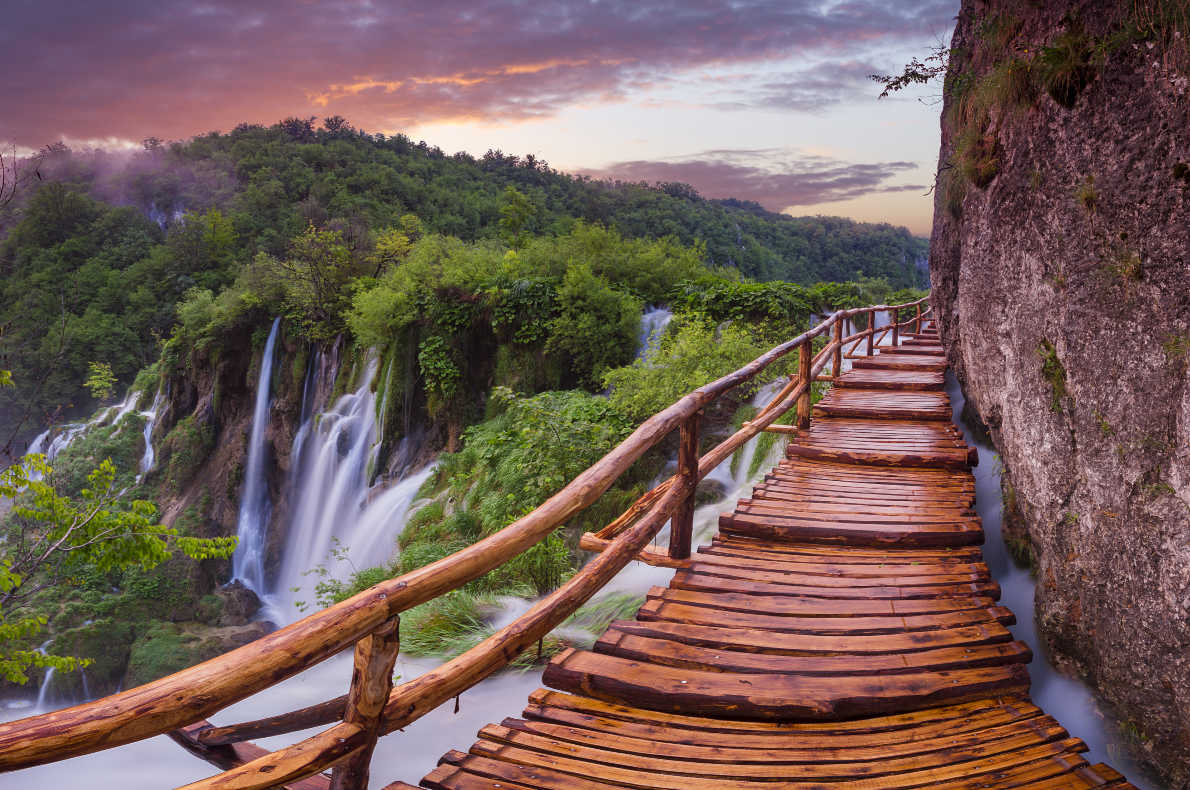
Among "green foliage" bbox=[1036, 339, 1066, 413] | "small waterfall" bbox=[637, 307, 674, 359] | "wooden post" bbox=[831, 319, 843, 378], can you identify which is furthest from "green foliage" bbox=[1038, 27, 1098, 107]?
"small waterfall" bbox=[637, 307, 674, 359]

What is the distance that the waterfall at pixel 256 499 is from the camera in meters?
19.2

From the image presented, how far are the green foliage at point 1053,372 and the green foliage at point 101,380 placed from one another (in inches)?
1840

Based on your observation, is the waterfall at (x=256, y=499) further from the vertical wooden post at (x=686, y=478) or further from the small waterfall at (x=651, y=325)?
the vertical wooden post at (x=686, y=478)

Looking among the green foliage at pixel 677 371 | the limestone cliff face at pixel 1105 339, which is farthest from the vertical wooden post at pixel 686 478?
the green foliage at pixel 677 371

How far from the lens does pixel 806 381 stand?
6715mm

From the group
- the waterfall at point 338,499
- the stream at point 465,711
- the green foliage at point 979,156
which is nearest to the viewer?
the stream at point 465,711

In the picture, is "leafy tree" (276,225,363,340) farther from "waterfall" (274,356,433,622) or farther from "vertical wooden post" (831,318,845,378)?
"vertical wooden post" (831,318,845,378)

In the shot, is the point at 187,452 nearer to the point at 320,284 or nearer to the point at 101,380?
the point at 320,284

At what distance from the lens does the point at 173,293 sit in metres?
48.8

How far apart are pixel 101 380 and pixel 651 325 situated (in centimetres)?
3926

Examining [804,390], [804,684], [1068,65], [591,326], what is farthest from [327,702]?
[591,326]

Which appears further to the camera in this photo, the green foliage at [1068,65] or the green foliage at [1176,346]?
the green foliage at [1068,65]

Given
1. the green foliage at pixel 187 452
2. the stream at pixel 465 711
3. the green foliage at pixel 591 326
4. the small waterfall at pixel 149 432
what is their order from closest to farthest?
the stream at pixel 465 711 → the green foliage at pixel 591 326 → the green foliage at pixel 187 452 → the small waterfall at pixel 149 432

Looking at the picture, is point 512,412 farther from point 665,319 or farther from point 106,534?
point 106,534
